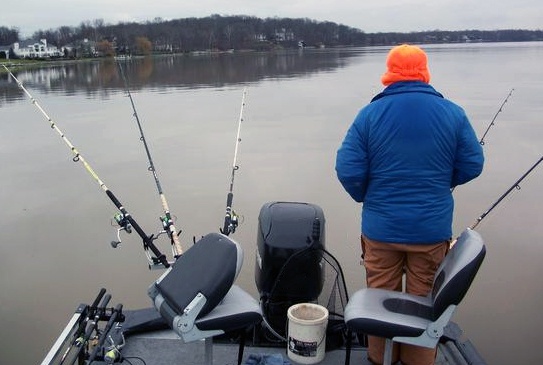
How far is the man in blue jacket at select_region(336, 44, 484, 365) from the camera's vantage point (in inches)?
83.5

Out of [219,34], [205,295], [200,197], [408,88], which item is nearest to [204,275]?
[205,295]

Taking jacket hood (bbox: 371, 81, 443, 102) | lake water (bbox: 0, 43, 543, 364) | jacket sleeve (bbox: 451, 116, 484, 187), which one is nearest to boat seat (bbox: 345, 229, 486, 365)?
jacket sleeve (bbox: 451, 116, 484, 187)

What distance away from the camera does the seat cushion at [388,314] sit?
1.92 meters

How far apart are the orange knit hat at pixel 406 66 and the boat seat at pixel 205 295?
907 mm

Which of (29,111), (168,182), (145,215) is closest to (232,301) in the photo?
(145,215)

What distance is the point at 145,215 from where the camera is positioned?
17.8 feet

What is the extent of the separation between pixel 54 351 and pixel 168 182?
4.34 m

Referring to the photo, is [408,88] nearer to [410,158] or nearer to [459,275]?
[410,158]

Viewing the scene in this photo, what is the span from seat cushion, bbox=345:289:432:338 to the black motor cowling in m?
0.46

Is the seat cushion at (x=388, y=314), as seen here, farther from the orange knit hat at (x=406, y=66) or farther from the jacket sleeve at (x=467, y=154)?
the orange knit hat at (x=406, y=66)

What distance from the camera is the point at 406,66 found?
7.22 feet

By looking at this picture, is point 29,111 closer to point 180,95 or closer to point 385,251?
point 180,95

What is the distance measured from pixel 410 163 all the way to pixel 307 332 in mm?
869

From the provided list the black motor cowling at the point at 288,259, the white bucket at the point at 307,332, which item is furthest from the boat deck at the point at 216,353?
the black motor cowling at the point at 288,259
